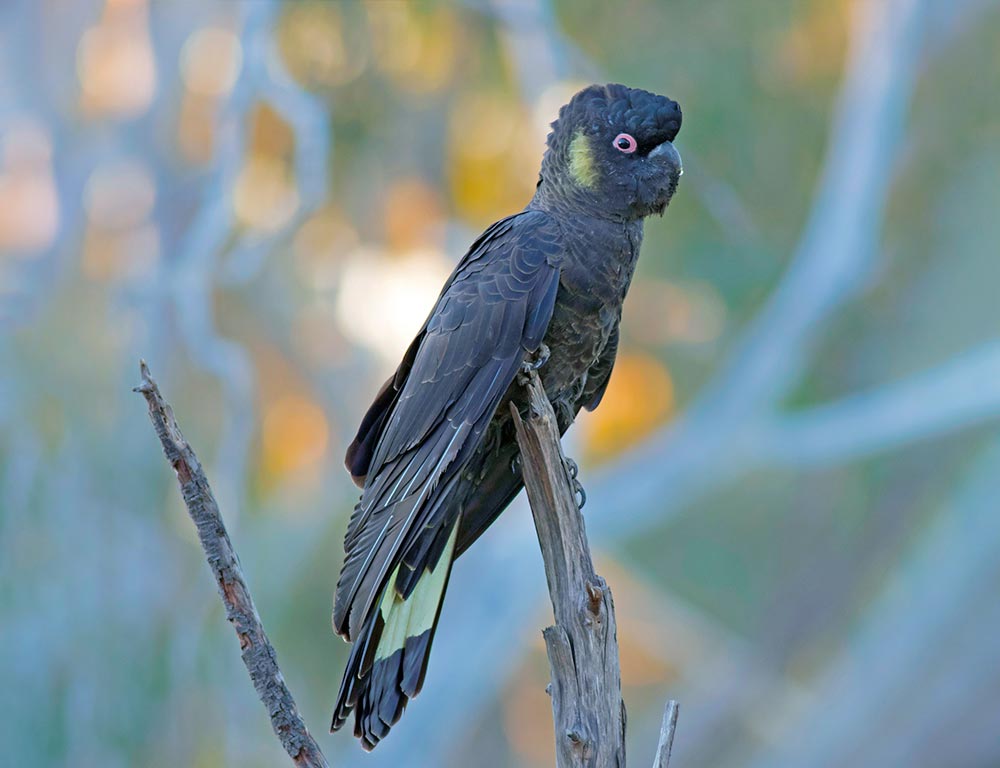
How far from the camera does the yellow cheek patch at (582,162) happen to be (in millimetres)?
2291

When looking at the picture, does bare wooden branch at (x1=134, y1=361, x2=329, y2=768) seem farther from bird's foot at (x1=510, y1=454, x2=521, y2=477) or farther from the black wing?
bird's foot at (x1=510, y1=454, x2=521, y2=477)

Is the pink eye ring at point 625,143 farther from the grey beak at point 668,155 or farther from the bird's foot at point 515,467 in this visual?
the bird's foot at point 515,467

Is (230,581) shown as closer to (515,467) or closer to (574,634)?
(574,634)

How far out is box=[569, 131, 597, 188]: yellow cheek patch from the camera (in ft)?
7.52

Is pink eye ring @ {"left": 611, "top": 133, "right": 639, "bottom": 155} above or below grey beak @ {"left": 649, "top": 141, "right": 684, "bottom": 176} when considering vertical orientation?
above

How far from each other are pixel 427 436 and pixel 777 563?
2.60 metres

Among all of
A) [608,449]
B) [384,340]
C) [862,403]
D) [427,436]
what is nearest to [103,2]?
[384,340]

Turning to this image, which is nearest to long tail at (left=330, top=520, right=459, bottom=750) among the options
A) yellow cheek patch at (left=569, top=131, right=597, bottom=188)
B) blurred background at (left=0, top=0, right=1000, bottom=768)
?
yellow cheek patch at (left=569, top=131, right=597, bottom=188)

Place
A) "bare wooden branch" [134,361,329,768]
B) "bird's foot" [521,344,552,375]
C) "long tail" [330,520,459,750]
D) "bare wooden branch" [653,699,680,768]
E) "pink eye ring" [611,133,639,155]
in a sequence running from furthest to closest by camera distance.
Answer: "pink eye ring" [611,133,639,155] < "bird's foot" [521,344,552,375] < "long tail" [330,520,459,750] < "bare wooden branch" [653,699,680,768] < "bare wooden branch" [134,361,329,768]

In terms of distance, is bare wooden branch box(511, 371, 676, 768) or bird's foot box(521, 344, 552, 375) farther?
bird's foot box(521, 344, 552, 375)

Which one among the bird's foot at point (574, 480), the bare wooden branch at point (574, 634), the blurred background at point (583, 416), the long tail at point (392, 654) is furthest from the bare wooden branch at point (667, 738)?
the blurred background at point (583, 416)

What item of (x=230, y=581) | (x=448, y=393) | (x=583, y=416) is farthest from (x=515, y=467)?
(x=583, y=416)

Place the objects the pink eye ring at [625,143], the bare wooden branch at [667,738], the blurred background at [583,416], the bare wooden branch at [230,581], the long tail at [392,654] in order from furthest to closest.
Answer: the blurred background at [583,416], the pink eye ring at [625,143], the long tail at [392,654], the bare wooden branch at [667,738], the bare wooden branch at [230,581]

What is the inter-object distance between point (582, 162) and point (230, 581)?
123cm
